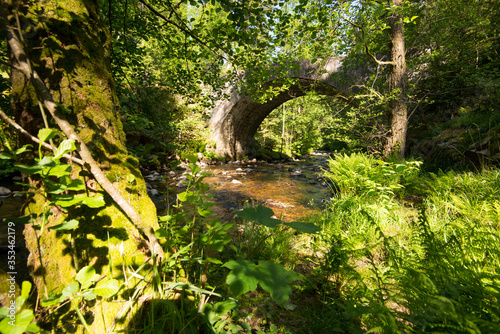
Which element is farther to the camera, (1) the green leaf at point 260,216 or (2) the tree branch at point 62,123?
(1) the green leaf at point 260,216

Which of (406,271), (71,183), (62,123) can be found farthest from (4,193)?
(406,271)

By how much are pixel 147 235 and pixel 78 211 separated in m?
0.42

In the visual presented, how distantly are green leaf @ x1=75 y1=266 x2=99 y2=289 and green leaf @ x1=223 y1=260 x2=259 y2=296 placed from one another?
1.89ft

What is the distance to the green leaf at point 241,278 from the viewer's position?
75 cm

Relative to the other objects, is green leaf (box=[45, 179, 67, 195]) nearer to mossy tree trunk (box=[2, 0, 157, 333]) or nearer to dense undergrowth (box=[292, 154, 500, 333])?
mossy tree trunk (box=[2, 0, 157, 333])

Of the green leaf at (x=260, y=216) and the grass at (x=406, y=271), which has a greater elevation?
the green leaf at (x=260, y=216)

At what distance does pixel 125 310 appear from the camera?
97 cm

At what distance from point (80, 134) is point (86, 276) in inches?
35.0

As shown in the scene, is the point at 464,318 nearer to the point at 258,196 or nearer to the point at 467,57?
the point at 258,196

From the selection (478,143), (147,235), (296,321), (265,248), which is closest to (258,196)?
(265,248)

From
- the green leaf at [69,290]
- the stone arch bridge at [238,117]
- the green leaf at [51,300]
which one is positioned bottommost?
the green leaf at [51,300]

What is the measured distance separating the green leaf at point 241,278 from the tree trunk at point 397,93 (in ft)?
20.8

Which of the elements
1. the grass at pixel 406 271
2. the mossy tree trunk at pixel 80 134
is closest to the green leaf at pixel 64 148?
the mossy tree trunk at pixel 80 134

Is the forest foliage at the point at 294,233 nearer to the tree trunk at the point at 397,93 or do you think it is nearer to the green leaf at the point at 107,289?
the green leaf at the point at 107,289
